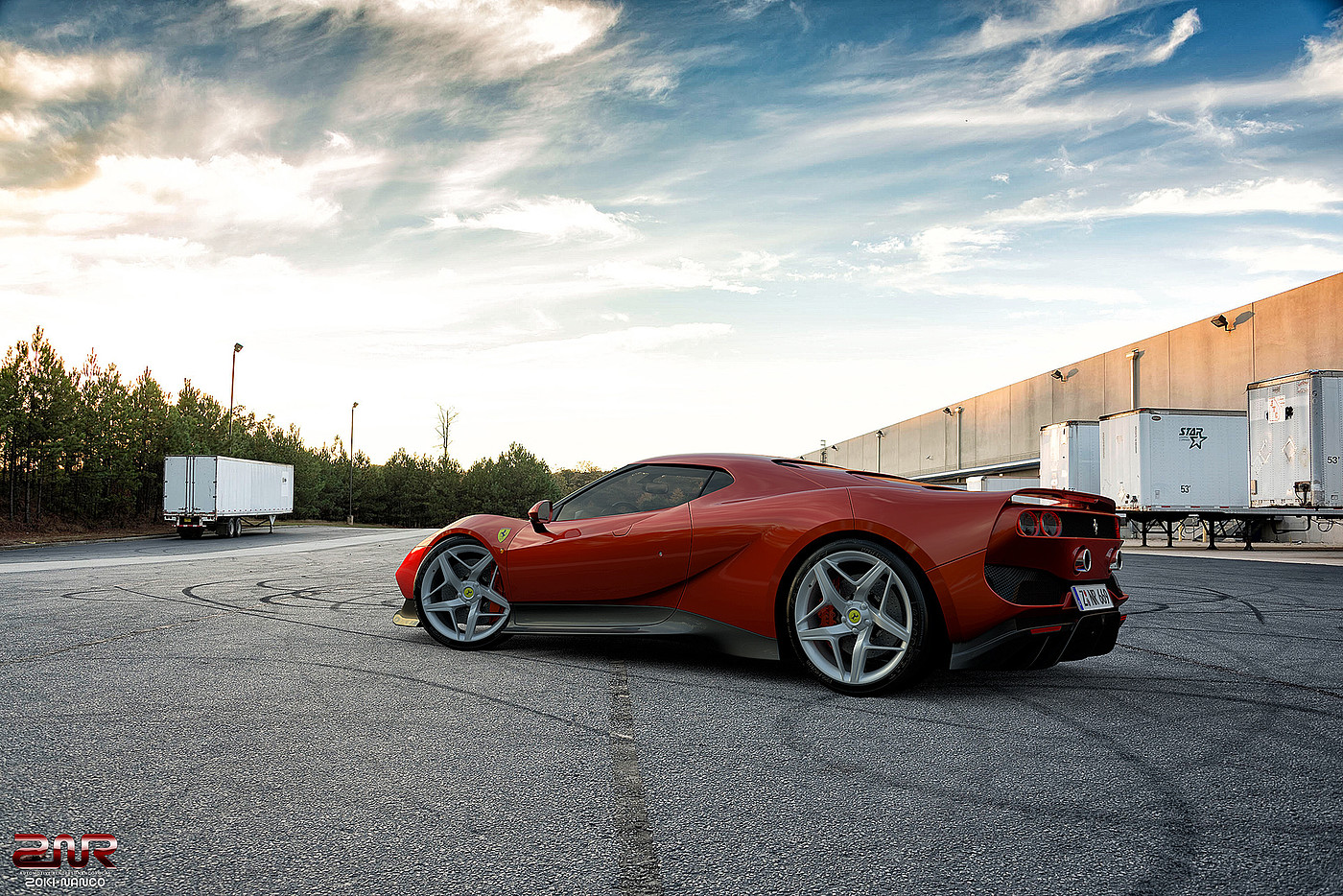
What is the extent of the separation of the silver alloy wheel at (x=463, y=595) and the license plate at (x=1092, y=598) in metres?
3.49

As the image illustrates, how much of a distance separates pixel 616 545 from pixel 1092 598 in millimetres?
2657

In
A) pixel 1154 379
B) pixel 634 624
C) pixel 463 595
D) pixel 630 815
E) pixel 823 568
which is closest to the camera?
pixel 630 815

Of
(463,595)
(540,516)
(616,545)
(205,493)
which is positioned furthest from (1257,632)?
(205,493)

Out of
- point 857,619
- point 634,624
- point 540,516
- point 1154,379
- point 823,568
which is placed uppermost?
point 1154,379

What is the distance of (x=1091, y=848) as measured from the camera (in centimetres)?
245

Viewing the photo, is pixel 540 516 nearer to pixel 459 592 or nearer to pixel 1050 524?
pixel 459 592

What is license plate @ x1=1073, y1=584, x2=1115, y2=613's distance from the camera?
4297 millimetres

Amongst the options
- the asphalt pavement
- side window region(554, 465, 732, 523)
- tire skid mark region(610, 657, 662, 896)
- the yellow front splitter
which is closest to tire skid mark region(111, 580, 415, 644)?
the yellow front splitter

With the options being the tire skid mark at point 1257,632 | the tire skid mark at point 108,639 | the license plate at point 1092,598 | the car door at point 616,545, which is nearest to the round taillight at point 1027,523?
the license plate at point 1092,598

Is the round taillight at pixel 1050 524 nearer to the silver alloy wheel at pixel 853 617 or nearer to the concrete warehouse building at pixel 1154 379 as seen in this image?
the silver alloy wheel at pixel 853 617

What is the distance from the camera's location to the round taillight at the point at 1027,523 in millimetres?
4254

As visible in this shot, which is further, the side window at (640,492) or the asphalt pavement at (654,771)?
the side window at (640,492)

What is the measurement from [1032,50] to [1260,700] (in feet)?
37.1

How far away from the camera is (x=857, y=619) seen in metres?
4.48
